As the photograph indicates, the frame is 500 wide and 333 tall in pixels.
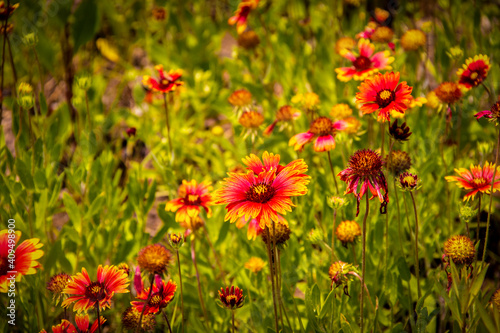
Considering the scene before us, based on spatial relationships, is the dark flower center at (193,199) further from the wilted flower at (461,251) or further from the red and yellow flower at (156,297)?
the wilted flower at (461,251)

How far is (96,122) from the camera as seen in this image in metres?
2.03

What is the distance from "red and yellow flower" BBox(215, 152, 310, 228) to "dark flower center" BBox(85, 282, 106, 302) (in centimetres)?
34

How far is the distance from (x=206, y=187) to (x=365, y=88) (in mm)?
579

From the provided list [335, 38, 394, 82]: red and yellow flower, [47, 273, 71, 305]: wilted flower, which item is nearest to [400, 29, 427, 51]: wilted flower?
[335, 38, 394, 82]: red and yellow flower

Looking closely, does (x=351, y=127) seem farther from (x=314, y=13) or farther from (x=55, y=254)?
(x=314, y=13)

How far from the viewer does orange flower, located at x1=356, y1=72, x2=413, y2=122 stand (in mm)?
1002

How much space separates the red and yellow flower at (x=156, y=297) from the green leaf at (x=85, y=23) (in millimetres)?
1475

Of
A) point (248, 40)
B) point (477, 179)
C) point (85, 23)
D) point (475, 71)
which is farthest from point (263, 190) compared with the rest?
point (85, 23)

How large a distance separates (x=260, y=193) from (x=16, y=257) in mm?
611

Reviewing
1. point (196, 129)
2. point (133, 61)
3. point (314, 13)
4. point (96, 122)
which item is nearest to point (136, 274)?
point (96, 122)

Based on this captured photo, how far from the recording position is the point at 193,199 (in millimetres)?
1285

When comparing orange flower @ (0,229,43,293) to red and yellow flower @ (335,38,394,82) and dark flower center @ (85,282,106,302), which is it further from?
red and yellow flower @ (335,38,394,82)

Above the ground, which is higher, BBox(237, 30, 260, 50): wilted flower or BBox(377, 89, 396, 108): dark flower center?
BBox(237, 30, 260, 50): wilted flower

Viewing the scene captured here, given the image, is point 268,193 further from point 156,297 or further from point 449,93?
point 449,93
